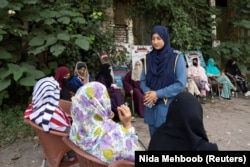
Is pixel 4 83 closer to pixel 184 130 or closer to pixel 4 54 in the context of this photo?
pixel 4 54

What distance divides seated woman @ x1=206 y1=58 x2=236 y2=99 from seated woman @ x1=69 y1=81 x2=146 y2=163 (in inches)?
258

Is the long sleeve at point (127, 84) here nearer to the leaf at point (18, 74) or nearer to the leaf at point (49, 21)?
the leaf at point (49, 21)

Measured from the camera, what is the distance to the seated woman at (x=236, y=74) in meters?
8.84

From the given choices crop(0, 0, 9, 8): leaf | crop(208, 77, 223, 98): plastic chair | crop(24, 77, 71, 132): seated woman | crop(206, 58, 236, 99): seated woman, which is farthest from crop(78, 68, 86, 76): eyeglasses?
crop(206, 58, 236, 99): seated woman

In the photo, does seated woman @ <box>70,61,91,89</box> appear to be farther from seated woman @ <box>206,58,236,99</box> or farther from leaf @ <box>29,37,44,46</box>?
seated woman @ <box>206,58,236,99</box>

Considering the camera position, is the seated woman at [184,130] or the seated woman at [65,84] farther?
the seated woman at [65,84]

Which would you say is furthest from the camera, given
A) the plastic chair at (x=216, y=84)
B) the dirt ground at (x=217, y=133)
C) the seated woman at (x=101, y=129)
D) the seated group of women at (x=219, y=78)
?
the plastic chair at (x=216, y=84)

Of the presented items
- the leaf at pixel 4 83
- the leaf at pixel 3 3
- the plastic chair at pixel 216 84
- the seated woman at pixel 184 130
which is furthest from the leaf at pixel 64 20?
the plastic chair at pixel 216 84

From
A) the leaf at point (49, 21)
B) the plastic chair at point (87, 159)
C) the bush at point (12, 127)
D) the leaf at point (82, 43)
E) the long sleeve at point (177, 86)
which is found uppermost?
the leaf at point (49, 21)

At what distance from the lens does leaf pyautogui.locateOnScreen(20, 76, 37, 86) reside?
205 inches

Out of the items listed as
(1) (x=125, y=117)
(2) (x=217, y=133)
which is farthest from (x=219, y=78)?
(1) (x=125, y=117)

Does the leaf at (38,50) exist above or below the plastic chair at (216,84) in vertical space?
above

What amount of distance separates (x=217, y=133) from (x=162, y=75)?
118 inches

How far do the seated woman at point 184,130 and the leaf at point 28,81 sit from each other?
3.62 m
